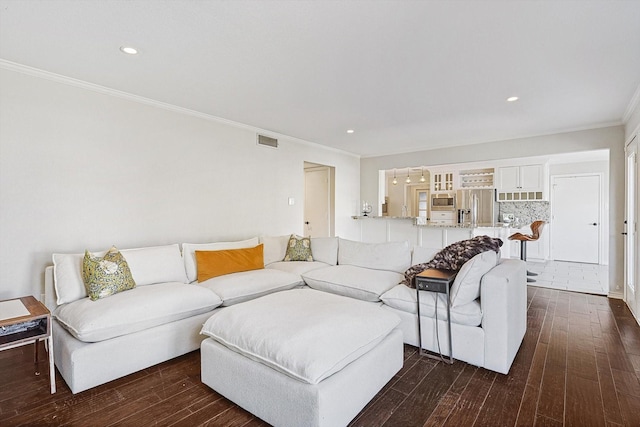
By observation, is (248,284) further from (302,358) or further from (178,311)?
(302,358)

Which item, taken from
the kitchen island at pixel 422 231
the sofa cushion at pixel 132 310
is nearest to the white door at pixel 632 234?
the kitchen island at pixel 422 231

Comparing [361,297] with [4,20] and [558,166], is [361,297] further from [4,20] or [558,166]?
[558,166]

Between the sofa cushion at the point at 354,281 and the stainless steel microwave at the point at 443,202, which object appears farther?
the stainless steel microwave at the point at 443,202

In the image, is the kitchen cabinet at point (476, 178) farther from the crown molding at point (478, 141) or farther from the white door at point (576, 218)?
the crown molding at point (478, 141)

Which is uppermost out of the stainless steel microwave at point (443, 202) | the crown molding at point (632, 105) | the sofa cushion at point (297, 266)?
the crown molding at point (632, 105)

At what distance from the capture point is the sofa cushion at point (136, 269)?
101 inches

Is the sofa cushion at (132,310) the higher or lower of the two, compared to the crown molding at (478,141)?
lower

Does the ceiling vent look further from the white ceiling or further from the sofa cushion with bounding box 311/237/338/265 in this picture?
the sofa cushion with bounding box 311/237/338/265

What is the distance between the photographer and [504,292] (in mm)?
2355

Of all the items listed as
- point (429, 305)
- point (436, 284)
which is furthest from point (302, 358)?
point (429, 305)

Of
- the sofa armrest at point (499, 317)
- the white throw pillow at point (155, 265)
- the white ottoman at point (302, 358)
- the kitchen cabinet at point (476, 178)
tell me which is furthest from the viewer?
the kitchen cabinet at point (476, 178)

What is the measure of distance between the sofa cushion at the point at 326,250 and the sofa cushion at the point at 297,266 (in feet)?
0.33

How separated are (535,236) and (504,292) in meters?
4.03

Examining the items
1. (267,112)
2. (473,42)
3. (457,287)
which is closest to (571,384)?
(457,287)
